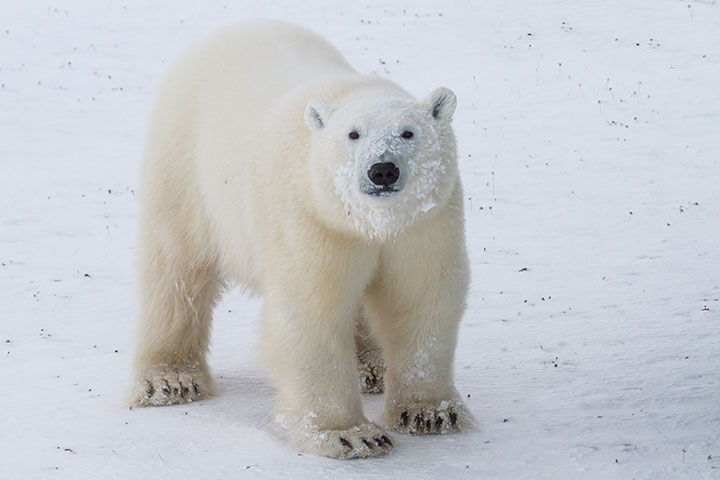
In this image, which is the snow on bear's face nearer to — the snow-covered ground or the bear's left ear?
the bear's left ear

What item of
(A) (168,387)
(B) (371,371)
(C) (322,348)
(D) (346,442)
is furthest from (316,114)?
(A) (168,387)

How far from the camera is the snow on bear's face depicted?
14.4ft

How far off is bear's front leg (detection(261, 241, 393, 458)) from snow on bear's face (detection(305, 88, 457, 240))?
0.82 ft

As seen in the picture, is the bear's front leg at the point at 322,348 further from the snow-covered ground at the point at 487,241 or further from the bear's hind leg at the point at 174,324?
the bear's hind leg at the point at 174,324

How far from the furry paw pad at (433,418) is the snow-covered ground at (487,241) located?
0.08 meters

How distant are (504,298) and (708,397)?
8.02 ft

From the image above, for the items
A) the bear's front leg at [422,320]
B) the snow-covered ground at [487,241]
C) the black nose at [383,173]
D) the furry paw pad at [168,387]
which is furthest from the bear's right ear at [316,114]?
the furry paw pad at [168,387]

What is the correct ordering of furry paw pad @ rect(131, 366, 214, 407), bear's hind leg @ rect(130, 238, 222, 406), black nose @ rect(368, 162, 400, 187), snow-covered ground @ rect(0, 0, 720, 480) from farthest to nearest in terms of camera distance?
1. bear's hind leg @ rect(130, 238, 222, 406)
2. furry paw pad @ rect(131, 366, 214, 407)
3. snow-covered ground @ rect(0, 0, 720, 480)
4. black nose @ rect(368, 162, 400, 187)

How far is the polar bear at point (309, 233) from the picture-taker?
452cm

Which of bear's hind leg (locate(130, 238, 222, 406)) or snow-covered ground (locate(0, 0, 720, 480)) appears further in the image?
bear's hind leg (locate(130, 238, 222, 406))

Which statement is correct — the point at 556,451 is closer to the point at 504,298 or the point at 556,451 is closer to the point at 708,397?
the point at 708,397

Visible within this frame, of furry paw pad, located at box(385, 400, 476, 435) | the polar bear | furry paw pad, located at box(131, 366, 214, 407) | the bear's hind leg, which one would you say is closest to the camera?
the polar bear

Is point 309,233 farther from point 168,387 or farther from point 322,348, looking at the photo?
point 168,387

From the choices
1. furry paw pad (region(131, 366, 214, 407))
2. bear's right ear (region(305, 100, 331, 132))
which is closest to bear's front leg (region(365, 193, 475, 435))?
bear's right ear (region(305, 100, 331, 132))
